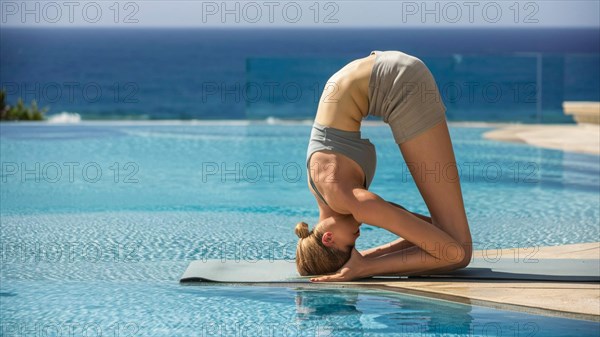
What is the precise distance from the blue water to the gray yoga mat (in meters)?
7.01

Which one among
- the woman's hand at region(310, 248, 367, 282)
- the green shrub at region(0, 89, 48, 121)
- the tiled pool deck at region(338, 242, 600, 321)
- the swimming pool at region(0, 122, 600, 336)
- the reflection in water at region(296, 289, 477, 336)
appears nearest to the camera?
the reflection in water at region(296, 289, 477, 336)

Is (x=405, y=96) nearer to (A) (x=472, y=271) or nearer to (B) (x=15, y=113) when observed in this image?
(A) (x=472, y=271)

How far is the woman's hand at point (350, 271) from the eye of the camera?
387 centimetres

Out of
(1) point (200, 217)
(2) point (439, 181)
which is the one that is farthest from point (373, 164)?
(1) point (200, 217)

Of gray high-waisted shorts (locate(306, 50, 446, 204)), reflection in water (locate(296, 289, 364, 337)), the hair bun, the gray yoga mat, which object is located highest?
gray high-waisted shorts (locate(306, 50, 446, 204))

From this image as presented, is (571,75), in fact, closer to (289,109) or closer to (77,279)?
(289,109)

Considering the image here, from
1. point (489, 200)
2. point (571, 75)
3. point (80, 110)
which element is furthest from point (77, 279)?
point (80, 110)

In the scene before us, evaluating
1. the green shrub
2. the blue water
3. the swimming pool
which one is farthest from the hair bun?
the green shrub

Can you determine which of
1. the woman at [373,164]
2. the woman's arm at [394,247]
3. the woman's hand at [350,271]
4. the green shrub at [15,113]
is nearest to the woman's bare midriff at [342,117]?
the woman at [373,164]

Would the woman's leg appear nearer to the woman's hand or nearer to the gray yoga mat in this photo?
the gray yoga mat

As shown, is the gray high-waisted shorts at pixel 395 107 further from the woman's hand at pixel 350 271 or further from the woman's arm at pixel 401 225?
the woman's hand at pixel 350 271

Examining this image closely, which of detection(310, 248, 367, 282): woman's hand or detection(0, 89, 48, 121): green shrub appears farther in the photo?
detection(0, 89, 48, 121): green shrub

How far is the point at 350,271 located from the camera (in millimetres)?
3891

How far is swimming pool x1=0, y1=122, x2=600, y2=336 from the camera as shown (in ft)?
11.5
